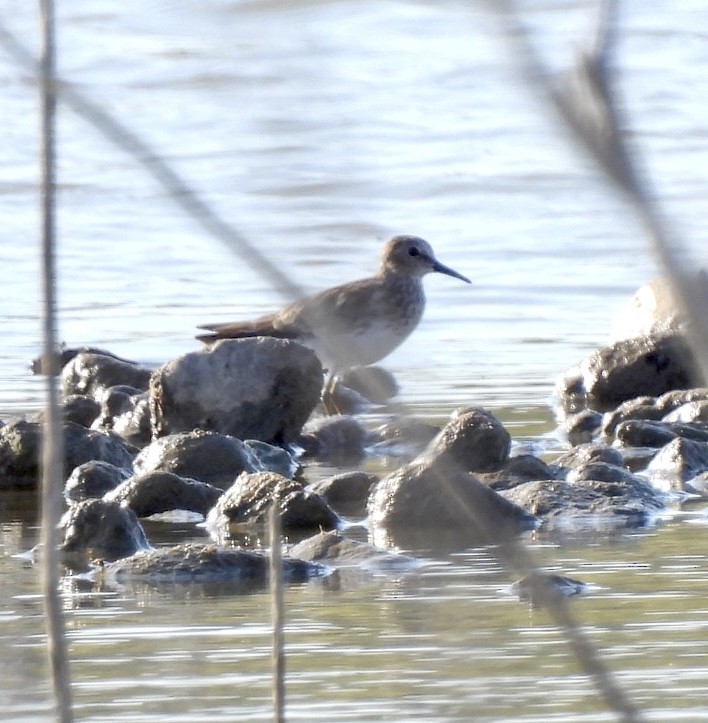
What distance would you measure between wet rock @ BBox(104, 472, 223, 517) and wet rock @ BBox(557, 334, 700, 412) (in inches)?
112

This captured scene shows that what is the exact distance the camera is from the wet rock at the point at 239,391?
6.99 metres

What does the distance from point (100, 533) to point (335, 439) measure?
2.37 meters

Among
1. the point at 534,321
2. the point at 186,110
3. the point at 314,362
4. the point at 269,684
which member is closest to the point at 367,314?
the point at 534,321

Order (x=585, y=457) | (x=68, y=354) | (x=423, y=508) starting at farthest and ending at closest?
(x=68, y=354), (x=585, y=457), (x=423, y=508)

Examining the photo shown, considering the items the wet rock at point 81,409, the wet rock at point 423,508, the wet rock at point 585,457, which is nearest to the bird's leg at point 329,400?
the wet rock at point 81,409

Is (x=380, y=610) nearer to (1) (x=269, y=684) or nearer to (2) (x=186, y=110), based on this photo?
(1) (x=269, y=684)

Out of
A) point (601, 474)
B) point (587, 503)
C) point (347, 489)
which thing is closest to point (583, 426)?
point (601, 474)

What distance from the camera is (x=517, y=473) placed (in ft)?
19.0

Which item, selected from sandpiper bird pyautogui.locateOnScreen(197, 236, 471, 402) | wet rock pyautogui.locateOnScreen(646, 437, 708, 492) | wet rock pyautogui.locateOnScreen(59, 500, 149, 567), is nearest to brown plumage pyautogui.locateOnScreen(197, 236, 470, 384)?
sandpiper bird pyautogui.locateOnScreen(197, 236, 471, 402)

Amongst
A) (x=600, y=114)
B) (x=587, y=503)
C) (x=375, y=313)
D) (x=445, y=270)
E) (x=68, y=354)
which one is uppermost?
(x=445, y=270)

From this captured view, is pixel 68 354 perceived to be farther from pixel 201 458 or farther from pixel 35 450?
pixel 201 458

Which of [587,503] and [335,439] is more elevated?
[335,439]

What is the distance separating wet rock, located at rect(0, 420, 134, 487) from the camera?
6.07 metres

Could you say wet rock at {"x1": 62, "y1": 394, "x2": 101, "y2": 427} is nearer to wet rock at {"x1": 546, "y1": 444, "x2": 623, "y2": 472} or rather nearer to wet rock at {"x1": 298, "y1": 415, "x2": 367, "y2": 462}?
wet rock at {"x1": 298, "y1": 415, "x2": 367, "y2": 462}
